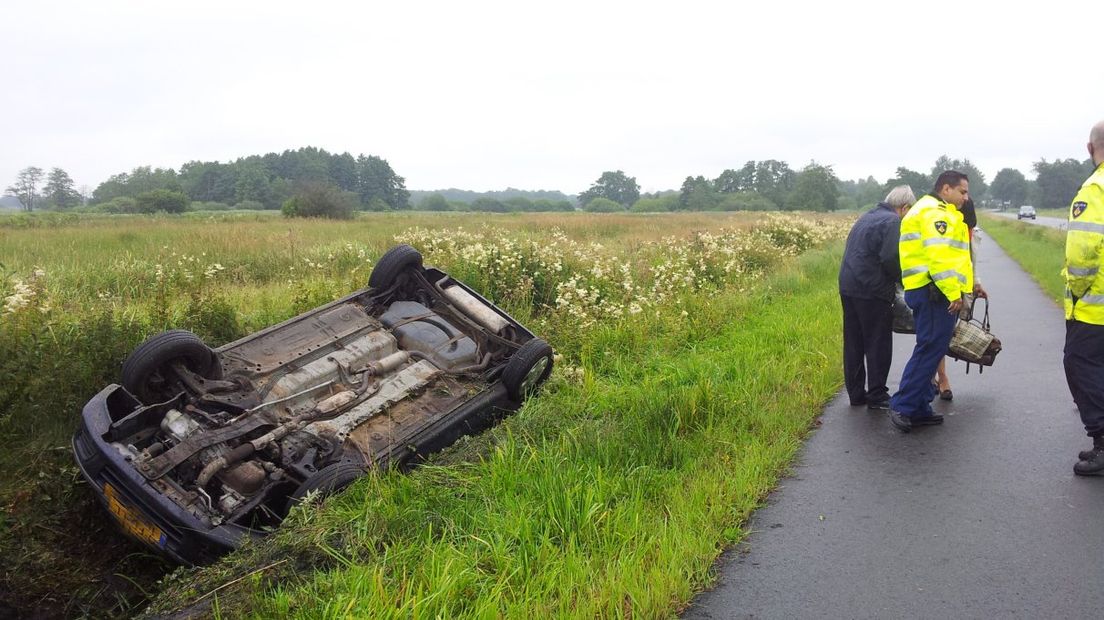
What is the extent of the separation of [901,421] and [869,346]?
825 millimetres

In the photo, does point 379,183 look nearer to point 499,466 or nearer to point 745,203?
point 499,466

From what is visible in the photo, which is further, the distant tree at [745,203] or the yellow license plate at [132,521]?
the distant tree at [745,203]

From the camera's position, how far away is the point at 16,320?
5445mm

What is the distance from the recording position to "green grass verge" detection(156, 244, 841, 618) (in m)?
2.91

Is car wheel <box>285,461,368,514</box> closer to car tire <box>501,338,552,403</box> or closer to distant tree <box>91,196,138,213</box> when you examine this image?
car tire <box>501,338,552,403</box>

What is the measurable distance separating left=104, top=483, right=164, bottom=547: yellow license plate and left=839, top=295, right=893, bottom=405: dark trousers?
17.1 ft

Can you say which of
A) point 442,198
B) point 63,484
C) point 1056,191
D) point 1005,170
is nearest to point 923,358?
point 63,484

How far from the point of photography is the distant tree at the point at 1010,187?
109m

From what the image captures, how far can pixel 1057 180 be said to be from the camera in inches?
3049

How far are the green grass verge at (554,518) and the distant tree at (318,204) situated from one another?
24.5m

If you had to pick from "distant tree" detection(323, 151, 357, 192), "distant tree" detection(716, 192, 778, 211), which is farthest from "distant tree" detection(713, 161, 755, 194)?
"distant tree" detection(323, 151, 357, 192)

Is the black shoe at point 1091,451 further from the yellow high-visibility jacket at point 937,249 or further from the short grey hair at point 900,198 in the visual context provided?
the short grey hair at point 900,198

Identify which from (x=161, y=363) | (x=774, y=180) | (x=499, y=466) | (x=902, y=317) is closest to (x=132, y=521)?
(x=161, y=363)

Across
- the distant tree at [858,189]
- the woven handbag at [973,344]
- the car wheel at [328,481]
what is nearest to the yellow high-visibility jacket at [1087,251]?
the woven handbag at [973,344]
